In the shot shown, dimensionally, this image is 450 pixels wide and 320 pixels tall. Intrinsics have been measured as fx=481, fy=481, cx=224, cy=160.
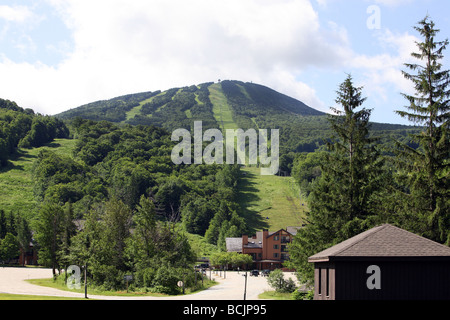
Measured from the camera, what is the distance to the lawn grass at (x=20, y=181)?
386 ft

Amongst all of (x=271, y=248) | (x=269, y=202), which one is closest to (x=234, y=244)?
(x=271, y=248)

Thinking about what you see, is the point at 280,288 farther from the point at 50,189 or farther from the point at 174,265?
the point at 50,189

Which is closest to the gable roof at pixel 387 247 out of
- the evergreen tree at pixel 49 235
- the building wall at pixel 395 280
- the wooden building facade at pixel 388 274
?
the wooden building facade at pixel 388 274

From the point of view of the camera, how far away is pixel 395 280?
2280cm

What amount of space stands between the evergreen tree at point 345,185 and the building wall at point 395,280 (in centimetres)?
1073

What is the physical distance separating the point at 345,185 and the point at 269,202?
4487 inches

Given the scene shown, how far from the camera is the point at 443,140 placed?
30953 mm

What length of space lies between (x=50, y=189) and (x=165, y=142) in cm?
6717

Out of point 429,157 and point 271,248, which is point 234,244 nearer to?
point 271,248

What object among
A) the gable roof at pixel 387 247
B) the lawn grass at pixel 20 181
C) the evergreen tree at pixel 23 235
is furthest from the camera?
the lawn grass at pixel 20 181

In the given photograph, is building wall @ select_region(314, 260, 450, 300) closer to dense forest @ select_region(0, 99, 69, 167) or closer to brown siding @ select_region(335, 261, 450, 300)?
brown siding @ select_region(335, 261, 450, 300)

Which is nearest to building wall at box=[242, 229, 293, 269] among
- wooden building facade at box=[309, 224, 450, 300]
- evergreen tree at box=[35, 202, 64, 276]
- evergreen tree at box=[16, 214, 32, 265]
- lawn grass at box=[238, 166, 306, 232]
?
lawn grass at box=[238, 166, 306, 232]

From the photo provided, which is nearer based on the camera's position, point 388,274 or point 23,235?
point 388,274

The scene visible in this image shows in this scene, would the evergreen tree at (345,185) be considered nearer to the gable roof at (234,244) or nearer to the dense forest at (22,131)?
the gable roof at (234,244)
